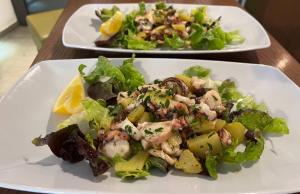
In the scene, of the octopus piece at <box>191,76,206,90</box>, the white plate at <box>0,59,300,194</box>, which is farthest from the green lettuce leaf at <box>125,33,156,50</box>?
the octopus piece at <box>191,76,206,90</box>

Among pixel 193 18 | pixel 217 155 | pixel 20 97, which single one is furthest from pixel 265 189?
pixel 193 18

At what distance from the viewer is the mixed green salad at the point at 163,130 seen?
3.00 ft

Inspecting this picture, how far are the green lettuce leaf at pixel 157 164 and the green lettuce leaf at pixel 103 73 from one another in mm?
381

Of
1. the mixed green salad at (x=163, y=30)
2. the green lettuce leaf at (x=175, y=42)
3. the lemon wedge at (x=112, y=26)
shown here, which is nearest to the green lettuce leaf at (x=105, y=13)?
the mixed green salad at (x=163, y=30)

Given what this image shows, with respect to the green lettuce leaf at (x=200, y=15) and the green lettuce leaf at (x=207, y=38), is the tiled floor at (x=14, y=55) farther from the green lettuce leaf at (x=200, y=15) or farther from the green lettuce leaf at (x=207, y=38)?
the green lettuce leaf at (x=207, y=38)

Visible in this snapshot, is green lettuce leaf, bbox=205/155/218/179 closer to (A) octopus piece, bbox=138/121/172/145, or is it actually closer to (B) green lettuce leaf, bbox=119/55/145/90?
(A) octopus piece, bbox=138/121/172/145

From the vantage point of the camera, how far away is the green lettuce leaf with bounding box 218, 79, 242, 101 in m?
1.21

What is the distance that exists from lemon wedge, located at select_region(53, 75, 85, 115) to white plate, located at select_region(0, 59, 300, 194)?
40 millimetres

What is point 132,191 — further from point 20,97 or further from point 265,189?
point 20,97

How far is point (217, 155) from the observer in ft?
3.09

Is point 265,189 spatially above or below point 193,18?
above

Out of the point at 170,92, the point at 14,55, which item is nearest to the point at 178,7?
the point at 170,92

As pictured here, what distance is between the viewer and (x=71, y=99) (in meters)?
1.15

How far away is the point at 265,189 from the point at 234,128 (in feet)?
0.81
